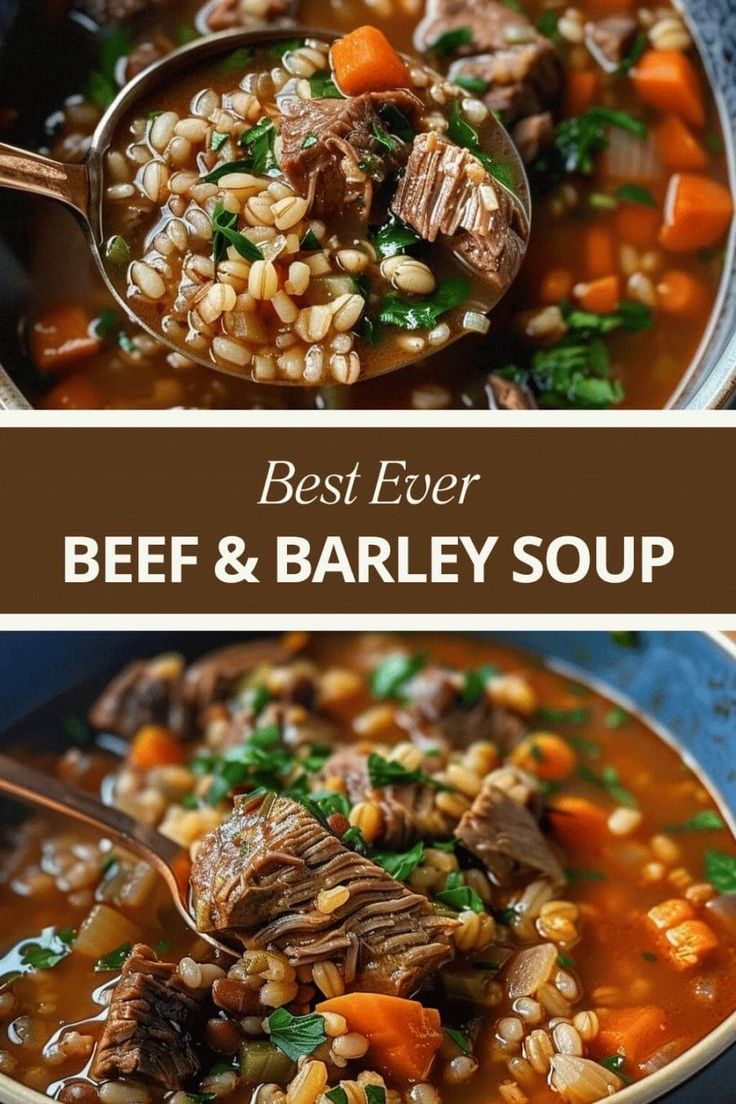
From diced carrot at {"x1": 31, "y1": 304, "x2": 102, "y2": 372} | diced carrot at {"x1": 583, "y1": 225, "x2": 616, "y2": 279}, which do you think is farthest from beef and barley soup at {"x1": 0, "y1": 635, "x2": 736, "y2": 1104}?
diced carrot at {"x1": 583, "y1": 225, "x2": 616, "y2": 279}

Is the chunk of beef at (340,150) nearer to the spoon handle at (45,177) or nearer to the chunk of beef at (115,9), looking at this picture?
the spoon handle at (45,177)

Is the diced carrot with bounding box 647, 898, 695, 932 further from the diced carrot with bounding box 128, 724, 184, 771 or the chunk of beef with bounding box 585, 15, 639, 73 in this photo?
the chunk of beef with bounding box 585, 15, 639, 73

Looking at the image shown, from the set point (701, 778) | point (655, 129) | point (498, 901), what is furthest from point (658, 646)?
point (655, 129)

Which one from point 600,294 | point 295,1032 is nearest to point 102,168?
point 600,294

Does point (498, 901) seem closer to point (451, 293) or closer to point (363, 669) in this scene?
point (363, 669)

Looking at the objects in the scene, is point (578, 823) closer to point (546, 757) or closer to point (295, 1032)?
point (546, 757)
